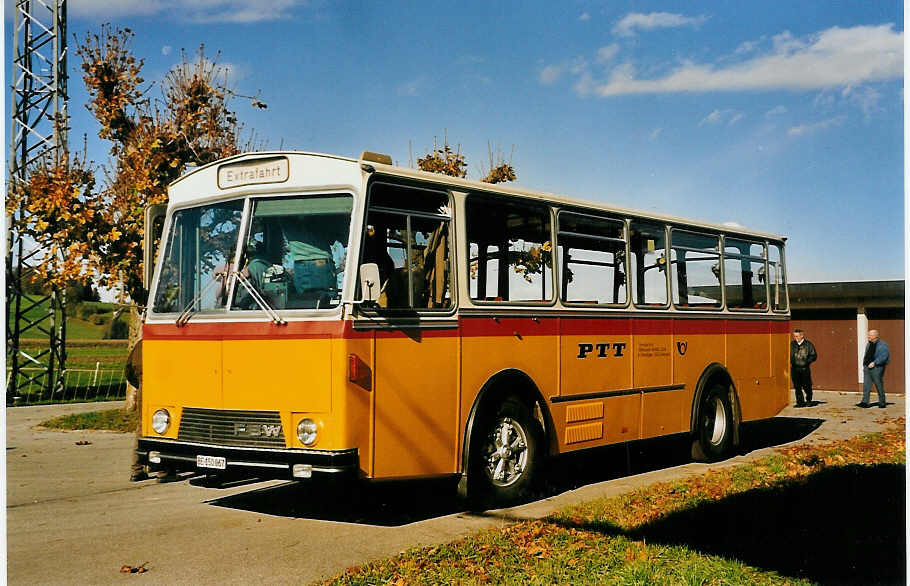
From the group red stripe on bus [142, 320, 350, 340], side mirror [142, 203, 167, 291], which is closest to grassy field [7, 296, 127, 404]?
side mirror [142, 203, 167, 291]

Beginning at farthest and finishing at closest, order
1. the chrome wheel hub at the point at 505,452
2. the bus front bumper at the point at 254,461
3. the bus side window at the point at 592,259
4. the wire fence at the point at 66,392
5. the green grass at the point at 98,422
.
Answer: the wire fence at the point at 66,392 → the green grass at the point at 98,422 → the bus side window at the point at 592,259 → the chrome wheel hub at the point at 505,452 → the bus front bumper at the point at 254,461

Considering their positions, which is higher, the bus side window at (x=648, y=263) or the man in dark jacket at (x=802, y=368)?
the bus side window at (x=648, y=263)

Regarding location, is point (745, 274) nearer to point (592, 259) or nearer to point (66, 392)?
point (592, 259)

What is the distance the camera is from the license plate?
7.55m

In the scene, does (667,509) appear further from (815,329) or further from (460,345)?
(815,329)

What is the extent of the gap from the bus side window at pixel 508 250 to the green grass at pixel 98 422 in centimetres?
920

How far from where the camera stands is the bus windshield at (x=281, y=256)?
25.1 ft

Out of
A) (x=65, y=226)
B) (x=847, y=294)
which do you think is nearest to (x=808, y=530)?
(x=65, y=226)

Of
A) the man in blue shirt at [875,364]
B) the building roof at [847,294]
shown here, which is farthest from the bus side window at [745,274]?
the building roof at [847,294]

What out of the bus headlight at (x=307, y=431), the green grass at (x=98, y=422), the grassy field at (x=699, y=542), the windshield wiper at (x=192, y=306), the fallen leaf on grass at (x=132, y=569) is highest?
the windshield wiper at (x=192, y=306)

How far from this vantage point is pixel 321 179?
7.78 metres

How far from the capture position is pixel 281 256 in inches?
307

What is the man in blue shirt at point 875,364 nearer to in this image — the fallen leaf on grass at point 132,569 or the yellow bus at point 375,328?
the yellow bus at point 375,328

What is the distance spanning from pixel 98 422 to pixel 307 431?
1144cm
